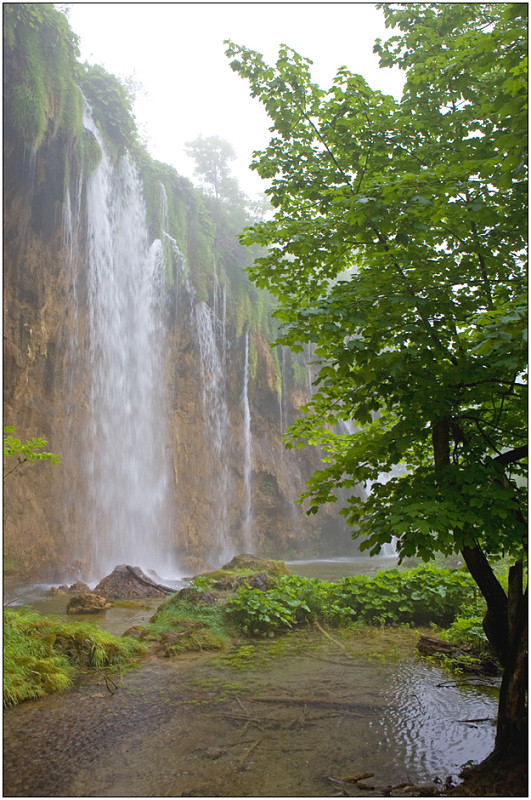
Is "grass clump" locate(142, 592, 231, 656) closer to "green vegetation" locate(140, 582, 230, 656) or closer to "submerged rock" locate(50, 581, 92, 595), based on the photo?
"green vegetation" locate(140, 582, 230, 656)

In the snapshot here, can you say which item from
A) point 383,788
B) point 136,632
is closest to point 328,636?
point 136,632

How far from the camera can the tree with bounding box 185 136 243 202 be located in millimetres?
38906

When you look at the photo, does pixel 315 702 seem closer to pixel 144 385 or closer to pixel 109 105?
pixel 144 385

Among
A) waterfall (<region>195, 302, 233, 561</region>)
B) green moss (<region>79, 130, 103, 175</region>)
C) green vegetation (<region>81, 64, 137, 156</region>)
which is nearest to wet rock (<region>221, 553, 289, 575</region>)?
waterfall (<region>195, 302, 233, 561</region>)

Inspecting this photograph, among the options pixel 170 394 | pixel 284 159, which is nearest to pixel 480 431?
pixel 284 159

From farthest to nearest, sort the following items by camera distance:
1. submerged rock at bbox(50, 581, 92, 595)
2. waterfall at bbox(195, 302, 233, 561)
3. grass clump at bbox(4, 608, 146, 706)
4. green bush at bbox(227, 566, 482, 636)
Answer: waterfall at bbox(195, 302, 233, 561)
submerged rock at bbox(50, 581, 92, 595)
green bush at bbox(227, 566, 482, 636)
grass clump at bbox(4, 608, 146, 706)

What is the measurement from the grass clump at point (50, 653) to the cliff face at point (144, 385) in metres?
11.0

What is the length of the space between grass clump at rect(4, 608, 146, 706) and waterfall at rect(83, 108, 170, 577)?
12.9 m

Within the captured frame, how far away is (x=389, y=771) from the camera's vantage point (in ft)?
12.6

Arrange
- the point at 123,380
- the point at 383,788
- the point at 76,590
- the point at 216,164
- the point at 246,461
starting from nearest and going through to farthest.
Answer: the point at 383,788, the point at 76,590, the point at 123,380, the point at 246,461, the point at 216,164

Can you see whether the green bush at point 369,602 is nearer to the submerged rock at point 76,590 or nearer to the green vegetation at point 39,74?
the submerged rock at point 76,590

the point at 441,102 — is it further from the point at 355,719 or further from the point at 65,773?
the point at 65,773

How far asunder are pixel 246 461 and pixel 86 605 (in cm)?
1723

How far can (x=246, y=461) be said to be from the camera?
2728 cm
